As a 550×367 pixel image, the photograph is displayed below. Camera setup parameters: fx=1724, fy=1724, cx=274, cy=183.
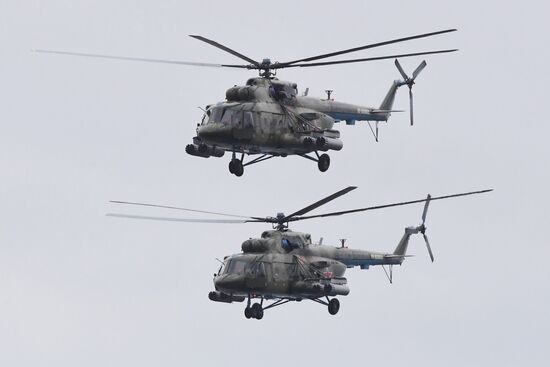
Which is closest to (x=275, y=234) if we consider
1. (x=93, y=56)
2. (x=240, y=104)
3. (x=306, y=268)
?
(x=306, y=268)

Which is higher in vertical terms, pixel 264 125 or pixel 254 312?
pixel 264 125

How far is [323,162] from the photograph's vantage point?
8419 cm

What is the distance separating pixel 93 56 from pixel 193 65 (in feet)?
19.8

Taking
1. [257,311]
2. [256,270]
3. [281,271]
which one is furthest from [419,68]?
[257,311]

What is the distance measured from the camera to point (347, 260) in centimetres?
9006

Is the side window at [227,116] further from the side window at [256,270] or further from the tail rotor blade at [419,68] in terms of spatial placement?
the tail rotor blade at [419,68]

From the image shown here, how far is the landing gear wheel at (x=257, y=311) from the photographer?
85.9 metres

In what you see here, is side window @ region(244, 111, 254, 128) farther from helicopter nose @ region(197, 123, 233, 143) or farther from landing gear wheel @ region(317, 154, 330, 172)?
landing gear wheel @ region(317, 154, 330, 172)

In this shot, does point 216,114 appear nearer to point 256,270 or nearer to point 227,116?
point 227,116

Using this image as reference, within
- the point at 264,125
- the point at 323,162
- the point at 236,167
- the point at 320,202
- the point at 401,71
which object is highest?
the point at 401,71

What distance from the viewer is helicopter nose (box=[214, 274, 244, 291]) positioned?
277 feet

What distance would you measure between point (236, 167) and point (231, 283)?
5.91 metres

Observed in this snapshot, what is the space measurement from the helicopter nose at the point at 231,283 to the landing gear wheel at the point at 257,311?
6.39ft

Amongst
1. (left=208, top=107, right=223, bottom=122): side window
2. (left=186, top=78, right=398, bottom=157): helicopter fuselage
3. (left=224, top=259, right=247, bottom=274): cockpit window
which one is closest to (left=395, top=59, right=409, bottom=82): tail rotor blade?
(left=186, top=78, right=398, bottom=157): helicopter fuselage
